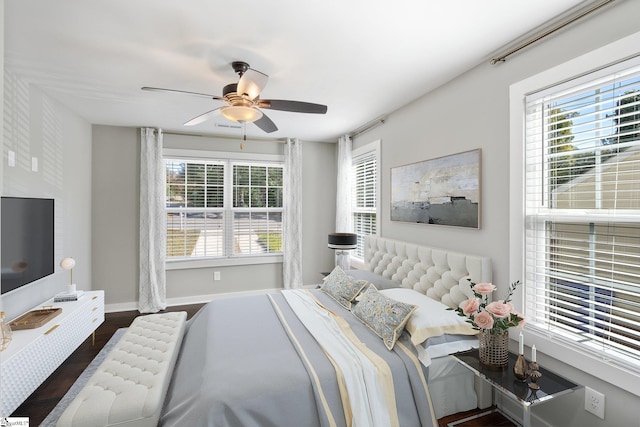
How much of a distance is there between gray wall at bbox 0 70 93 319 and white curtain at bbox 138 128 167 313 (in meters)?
0.62

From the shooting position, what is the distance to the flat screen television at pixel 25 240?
8.38ft

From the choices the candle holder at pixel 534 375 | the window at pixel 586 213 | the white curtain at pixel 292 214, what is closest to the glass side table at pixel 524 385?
the candle holder at pixel 534 375

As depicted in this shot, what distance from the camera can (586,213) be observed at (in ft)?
6.22

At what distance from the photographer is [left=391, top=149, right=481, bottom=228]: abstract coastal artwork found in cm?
260

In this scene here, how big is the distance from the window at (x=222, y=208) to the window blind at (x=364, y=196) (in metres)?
1.23

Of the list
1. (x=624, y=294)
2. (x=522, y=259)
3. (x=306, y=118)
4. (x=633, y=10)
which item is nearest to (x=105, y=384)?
(x=522, y=259)

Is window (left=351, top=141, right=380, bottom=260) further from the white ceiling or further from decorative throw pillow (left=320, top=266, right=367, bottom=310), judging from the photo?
decorative throw pillow (left=320, top=266, right=367, bottom=310)

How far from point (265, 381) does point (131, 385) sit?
0.75 metres

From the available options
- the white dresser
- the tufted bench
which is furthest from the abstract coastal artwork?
the white dresser

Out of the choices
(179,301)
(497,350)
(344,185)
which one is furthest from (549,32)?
(179,301)

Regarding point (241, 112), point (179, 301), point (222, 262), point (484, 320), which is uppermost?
point (241, 112)

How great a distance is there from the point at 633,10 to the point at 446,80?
1.25 metres

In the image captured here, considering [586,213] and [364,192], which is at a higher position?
[364,192]

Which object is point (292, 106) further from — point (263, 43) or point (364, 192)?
point (364, 192)
